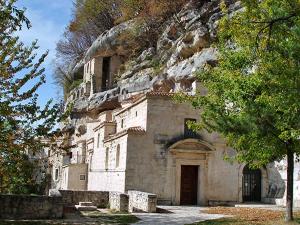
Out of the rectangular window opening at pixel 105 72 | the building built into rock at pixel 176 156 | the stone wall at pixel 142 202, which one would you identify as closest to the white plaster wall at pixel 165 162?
the building built into rock at pixel 176 156

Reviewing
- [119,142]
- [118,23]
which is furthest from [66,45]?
[119,142]

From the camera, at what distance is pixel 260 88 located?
50.1ft

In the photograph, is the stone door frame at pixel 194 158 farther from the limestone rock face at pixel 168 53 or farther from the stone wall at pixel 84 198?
the limestone rock face at pixel 168 53

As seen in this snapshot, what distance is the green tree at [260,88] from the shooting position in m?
14.2

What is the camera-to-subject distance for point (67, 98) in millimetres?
64375

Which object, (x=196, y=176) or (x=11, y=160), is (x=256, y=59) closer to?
(x=11, y=160)

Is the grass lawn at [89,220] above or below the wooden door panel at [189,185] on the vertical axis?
below

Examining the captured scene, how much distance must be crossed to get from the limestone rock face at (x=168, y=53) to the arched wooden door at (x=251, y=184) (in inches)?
307

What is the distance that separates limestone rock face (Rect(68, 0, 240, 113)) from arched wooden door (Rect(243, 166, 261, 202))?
7.79 metres

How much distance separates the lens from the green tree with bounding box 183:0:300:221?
14.2m

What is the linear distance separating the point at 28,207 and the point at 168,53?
28.6 m

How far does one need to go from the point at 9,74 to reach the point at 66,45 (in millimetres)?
54542

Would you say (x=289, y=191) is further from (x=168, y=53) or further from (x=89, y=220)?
(x=168, y=53)

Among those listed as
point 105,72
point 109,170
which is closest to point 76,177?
point 109,170
